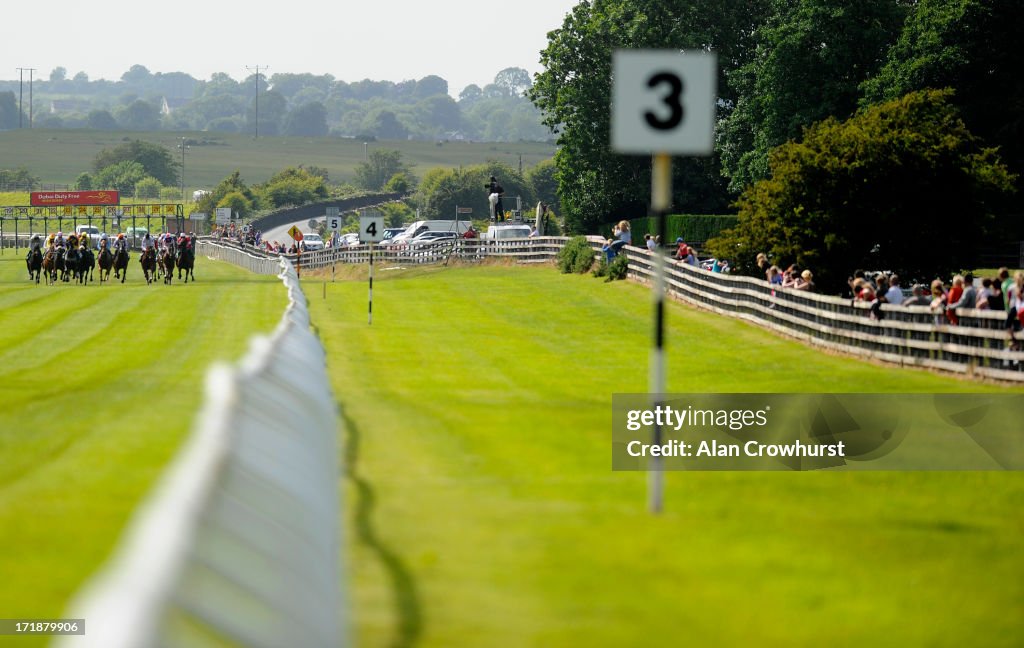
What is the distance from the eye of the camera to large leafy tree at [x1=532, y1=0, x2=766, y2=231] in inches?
2768

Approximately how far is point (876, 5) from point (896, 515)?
54004mm

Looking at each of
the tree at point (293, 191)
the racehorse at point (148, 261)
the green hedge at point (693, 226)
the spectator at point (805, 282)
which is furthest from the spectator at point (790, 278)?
the tree at point (293, 191)

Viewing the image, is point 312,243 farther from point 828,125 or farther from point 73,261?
point 828,125

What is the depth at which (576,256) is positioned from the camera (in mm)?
52812

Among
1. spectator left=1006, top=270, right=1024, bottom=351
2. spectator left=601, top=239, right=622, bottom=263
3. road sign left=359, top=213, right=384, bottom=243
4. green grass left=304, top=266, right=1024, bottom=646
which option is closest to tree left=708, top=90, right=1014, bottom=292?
road sign left=359, top=213, right=384, bottom=243

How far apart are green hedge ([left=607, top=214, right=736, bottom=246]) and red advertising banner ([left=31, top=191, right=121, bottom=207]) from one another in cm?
7744

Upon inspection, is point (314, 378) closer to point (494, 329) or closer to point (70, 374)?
point (70, 374)

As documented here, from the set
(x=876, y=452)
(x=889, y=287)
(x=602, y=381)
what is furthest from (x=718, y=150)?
(x=876, y=452)

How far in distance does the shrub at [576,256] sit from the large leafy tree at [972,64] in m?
13.5

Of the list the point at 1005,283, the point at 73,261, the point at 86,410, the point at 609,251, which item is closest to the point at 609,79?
the point at 609,251

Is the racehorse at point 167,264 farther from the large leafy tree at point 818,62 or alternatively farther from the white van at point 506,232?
the large leafy tree at point 818,62

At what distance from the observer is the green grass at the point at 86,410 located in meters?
9.28

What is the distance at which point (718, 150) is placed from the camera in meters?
71.6

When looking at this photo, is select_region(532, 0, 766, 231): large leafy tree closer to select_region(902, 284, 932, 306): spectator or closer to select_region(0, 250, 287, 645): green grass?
select_region(0, 250, 287, 645): green grass
